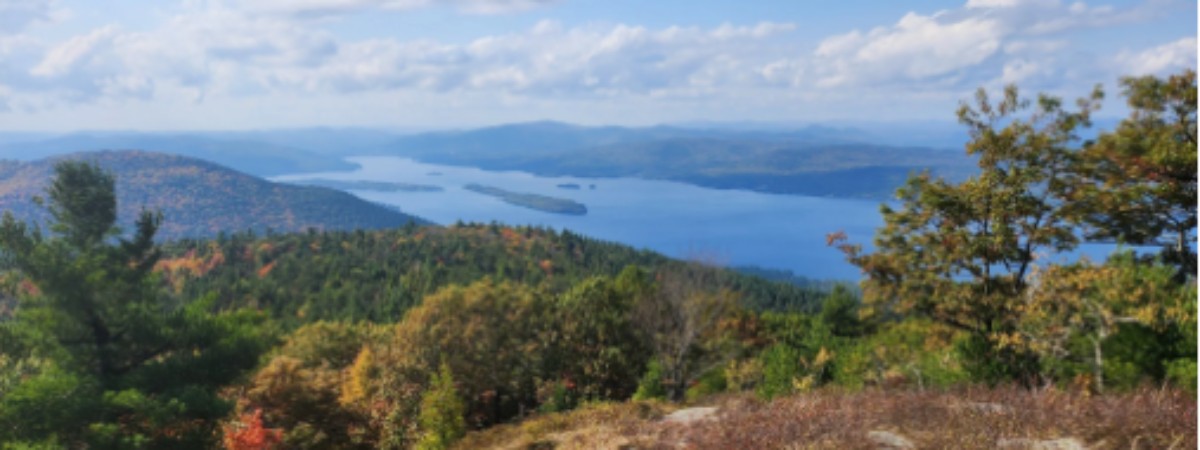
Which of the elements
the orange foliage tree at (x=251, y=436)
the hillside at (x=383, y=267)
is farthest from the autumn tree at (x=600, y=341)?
the hillside at (x=383, y=267)

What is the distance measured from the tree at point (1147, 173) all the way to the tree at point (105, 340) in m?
21.3

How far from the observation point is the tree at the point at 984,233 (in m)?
11.6

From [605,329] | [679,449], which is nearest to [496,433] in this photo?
[679,449]

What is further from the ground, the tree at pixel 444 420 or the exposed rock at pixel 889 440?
the exposed rock at pixel 889 440

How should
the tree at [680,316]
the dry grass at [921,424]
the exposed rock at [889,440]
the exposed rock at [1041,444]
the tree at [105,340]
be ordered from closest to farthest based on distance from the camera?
the exposed rock at [1041,444] < the dry grass at [921,424] < the exposed rock at [889,440] < the tree at [105,340] < the tree at [680,316]

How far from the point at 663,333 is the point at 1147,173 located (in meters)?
18.1

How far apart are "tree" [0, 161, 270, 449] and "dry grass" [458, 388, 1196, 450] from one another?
44.3 ft

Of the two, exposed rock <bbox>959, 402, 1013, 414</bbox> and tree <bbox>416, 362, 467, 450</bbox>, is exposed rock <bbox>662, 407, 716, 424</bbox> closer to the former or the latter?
exposed rock <bbox>959, 402, 1013, 414</bbox>

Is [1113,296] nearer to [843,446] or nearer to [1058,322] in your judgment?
[1058,322]

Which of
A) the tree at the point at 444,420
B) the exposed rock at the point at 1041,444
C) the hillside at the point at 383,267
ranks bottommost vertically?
the hillside at the point at 383,267

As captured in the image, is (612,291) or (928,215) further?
(612,291)

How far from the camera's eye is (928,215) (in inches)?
498

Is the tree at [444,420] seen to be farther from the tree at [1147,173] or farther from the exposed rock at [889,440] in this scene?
the tree at [1147,173]

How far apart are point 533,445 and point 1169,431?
7089 millimetres
